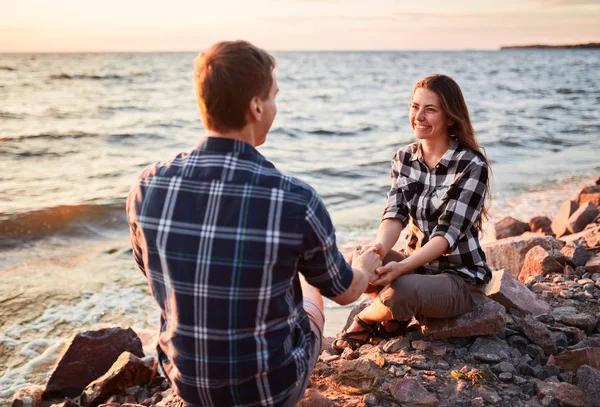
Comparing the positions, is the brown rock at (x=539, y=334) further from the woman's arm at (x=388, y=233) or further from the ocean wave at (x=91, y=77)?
the ocean wave at (x=91, y=77)

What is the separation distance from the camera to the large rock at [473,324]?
3.46 meters

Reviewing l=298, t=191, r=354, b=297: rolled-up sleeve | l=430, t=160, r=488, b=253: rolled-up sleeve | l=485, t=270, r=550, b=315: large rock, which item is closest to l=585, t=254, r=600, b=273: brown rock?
l=485, t=270, r=550, b=315: large rock

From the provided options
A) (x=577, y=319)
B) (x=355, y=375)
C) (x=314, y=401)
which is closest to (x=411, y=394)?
(x=355, y=375)

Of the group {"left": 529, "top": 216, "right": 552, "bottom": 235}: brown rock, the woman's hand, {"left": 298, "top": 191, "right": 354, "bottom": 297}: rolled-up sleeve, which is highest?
{"left": 298, "top": 191, "right": 354, "bottom": 297}: rolled-up sleeve

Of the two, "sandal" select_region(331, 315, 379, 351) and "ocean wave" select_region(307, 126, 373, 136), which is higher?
"sandal" select_region(331, 315, 379, 351)

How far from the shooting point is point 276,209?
1968mm

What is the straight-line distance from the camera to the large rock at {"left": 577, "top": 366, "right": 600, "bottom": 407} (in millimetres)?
2973

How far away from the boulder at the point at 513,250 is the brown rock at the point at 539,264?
0.21 m

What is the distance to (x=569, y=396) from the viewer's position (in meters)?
Answer: 2.91

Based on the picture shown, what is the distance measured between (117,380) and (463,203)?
8.70 feet

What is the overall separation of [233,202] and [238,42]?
0.56 metres

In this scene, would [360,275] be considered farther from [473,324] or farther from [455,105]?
[455,105]

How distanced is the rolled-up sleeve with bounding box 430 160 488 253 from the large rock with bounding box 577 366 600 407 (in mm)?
927

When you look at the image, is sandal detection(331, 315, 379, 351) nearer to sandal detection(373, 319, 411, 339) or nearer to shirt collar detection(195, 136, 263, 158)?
sandal detection(373, 319, 411, 339)
